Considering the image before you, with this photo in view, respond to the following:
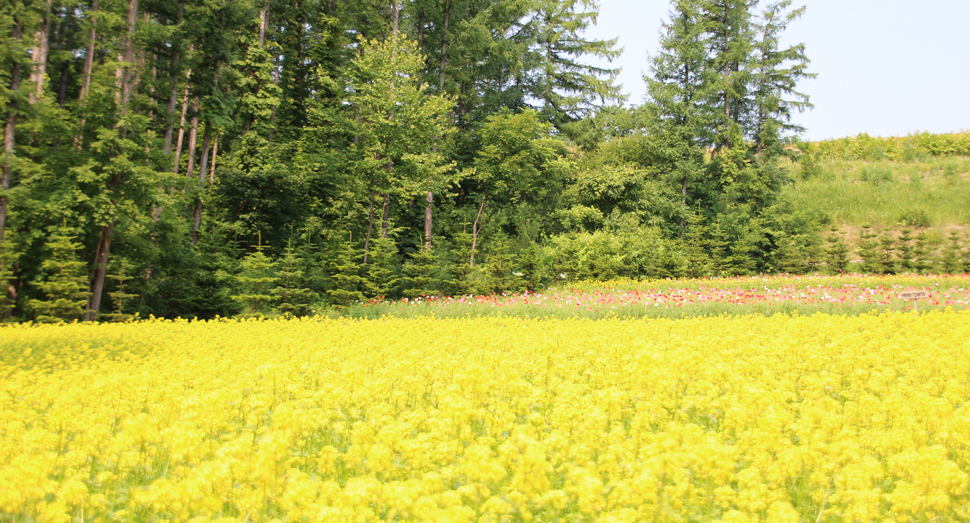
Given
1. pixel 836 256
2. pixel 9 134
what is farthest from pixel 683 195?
pixel 9 134

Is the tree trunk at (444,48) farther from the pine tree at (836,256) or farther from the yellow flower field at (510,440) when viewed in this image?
the pine tree at (836,256)

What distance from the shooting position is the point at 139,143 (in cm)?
1459

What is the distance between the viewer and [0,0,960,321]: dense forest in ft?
46.9

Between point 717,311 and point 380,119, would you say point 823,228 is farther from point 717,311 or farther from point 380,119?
point 380,119

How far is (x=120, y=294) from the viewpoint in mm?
14562

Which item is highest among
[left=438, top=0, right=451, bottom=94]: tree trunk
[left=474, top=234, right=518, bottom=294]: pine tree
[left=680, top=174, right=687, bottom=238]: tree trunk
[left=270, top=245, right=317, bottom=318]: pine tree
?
[left=438, top=0, right=451, bottom=94]: tree trunk

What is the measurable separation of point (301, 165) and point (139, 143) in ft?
26.1

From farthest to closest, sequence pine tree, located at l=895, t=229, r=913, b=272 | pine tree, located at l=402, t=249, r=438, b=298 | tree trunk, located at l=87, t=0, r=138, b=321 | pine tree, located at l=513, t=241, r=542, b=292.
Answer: pine tree, located at l=895, t=229, r=913, b=272 < pine tree, located at l=513, t=241, r=542, b=292 < pine tree, located at l=402, t=249, r=438, b=298 < tree trunk, located at l=87, t=0, r=138, b=321

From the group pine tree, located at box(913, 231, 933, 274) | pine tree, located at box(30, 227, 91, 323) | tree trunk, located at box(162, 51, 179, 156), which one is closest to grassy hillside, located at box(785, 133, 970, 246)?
pine tree, located at box(913, 231, 933, 274)

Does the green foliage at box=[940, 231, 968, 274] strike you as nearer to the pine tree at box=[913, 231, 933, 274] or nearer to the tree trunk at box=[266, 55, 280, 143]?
the pine tree at box=[913, 231, 933, 274]

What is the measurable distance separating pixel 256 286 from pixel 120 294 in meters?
3.60

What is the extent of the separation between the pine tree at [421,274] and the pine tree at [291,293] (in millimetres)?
3625

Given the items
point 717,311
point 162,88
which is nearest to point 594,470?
point 717,311

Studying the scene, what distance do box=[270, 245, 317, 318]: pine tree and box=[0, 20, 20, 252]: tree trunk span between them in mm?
6656
